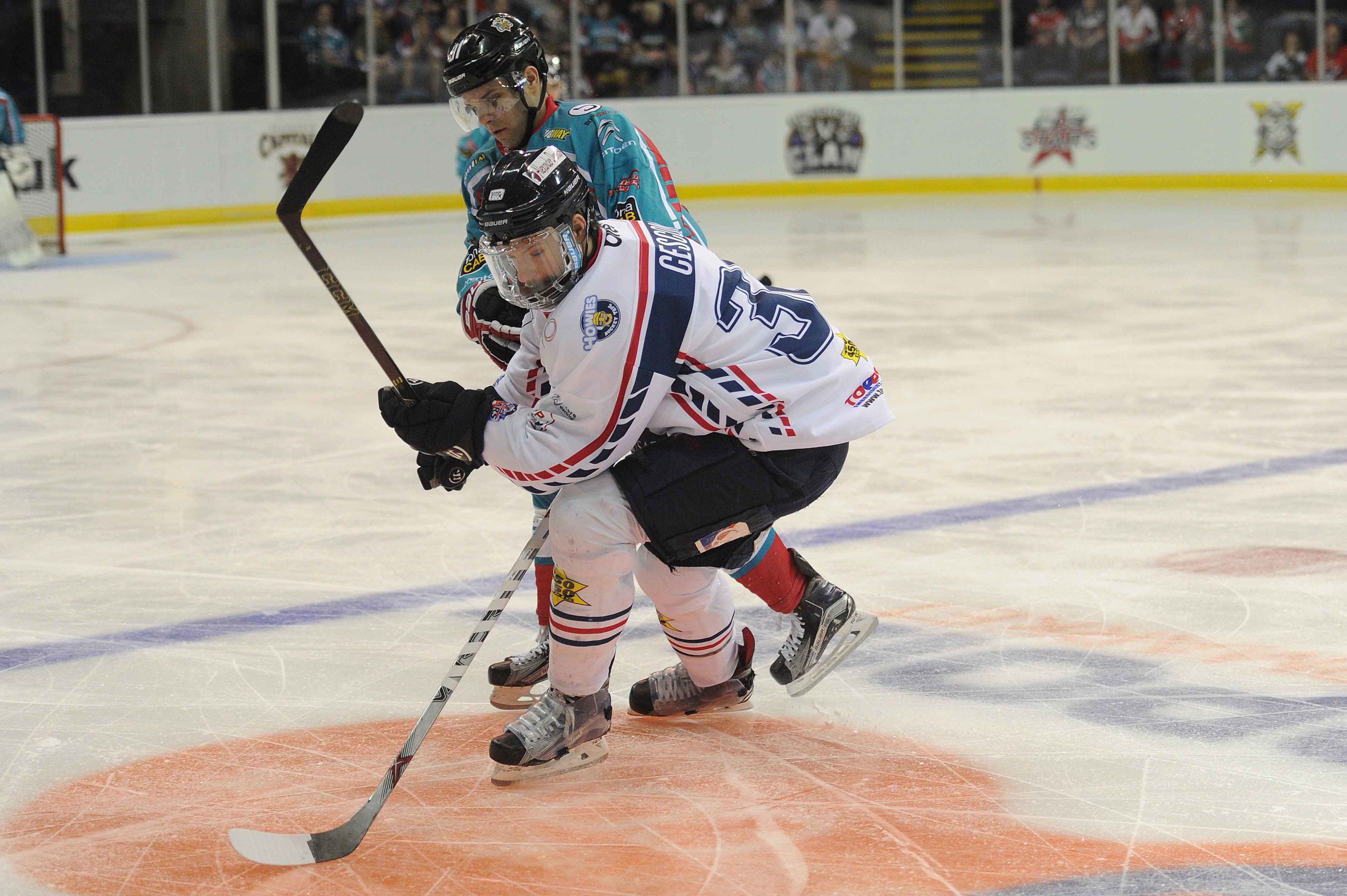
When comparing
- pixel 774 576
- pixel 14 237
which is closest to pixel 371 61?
pixel 14 237

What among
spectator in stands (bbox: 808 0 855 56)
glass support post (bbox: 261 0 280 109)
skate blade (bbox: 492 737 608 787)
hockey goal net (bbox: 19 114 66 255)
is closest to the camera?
skate blade (bbox: 492 737 608 787)

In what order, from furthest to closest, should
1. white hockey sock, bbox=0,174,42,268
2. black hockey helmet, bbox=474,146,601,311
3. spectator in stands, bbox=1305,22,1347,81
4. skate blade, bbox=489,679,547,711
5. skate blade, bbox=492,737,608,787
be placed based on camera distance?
spectator in stands, bbox=1305,22,1347,81 → white hockey sock, bbox=0,174,42,268 → skate blade, bbox=489,679,547,711 → skate blade, bbox=492,737,608,787 → black hockey helmet, bbox=474,146,601,311

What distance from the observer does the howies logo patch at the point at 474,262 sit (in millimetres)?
2709

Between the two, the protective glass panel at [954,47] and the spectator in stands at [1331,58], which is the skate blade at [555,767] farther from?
the spectator in stands at [1331,58]

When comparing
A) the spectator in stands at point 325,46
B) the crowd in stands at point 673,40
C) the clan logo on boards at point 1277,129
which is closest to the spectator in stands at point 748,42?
the crowd in stands at point 673,40

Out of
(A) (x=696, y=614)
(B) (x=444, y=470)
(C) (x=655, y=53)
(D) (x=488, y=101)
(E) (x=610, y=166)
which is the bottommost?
(A) (x=696, y=614)

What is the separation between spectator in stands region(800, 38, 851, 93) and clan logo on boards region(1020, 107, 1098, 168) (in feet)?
5.35

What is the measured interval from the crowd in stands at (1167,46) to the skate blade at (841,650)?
40.5 feet

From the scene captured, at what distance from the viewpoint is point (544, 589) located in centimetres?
281

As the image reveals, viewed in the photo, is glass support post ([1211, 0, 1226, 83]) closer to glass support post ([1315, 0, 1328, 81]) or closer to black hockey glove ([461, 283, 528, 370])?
glass support post ([1315, 0, 1328, 81])

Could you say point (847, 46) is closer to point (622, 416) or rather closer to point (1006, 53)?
point (1006, 53)

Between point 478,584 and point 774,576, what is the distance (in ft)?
3.00

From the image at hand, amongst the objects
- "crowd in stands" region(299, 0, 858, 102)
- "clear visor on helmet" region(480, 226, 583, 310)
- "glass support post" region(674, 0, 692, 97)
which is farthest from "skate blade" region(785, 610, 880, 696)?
"glass support post" region(674, 0, 692, 97)

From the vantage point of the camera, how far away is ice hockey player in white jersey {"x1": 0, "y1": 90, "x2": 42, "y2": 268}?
9578mm
